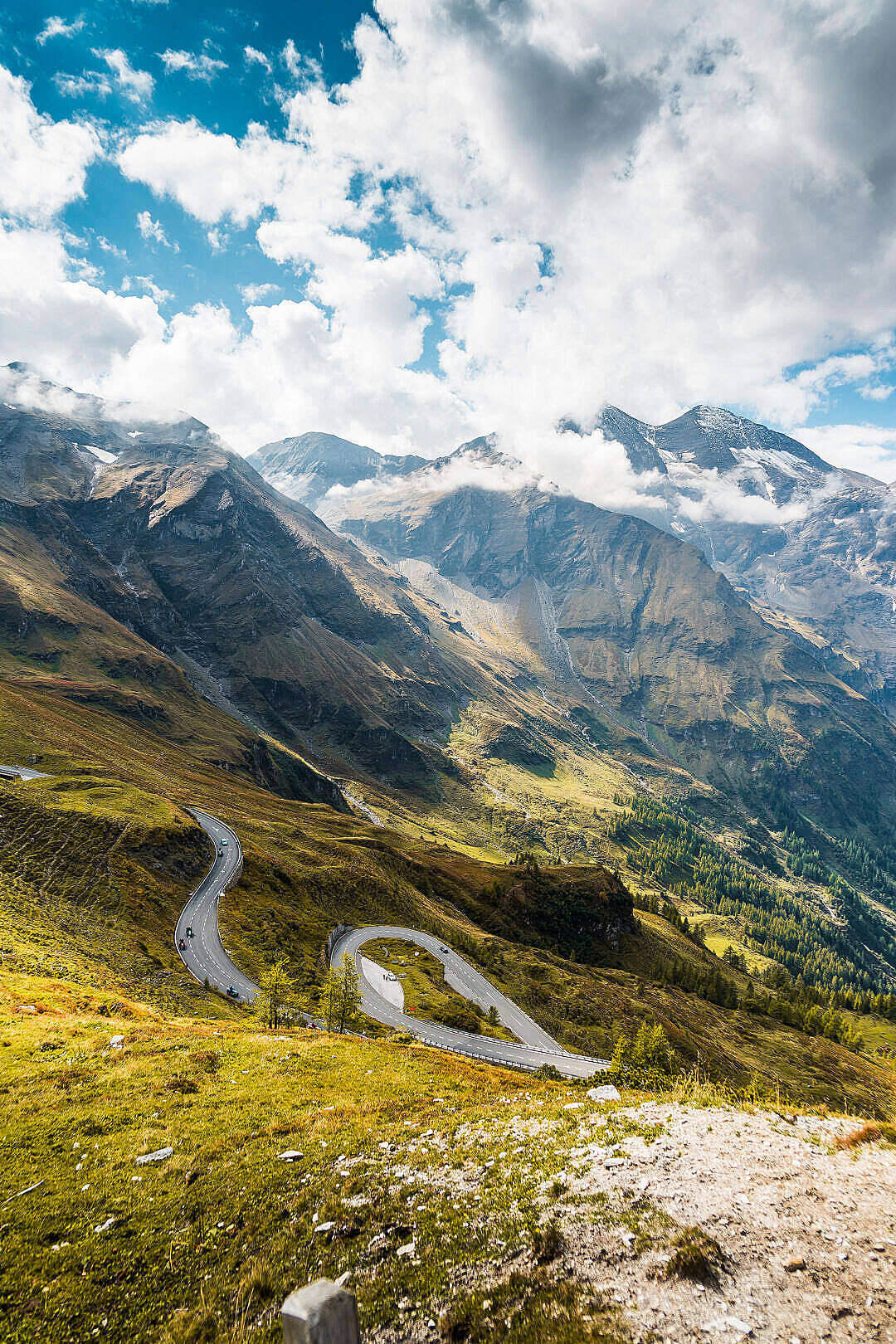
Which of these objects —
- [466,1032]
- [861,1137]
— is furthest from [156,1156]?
[466,1032]

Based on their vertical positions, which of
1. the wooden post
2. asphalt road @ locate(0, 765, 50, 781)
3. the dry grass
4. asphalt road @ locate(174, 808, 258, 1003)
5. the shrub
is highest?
the wooden post

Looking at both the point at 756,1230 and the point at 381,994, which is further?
the point at 381,994

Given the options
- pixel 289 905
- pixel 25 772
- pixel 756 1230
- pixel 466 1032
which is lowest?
pixel 466 1032

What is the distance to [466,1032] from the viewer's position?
7431 centimetres

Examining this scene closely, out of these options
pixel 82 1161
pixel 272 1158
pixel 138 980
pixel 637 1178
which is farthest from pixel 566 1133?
pixel 138 980

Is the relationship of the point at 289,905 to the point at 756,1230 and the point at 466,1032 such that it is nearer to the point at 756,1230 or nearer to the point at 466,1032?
the point at 466,1032

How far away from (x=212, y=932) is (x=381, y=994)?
2659 centimetres

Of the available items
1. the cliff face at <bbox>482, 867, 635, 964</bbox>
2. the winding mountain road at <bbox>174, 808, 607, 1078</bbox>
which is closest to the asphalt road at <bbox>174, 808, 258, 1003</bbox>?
the winding mountain road at <bbox>174, 808, 607, 1078</bbox>

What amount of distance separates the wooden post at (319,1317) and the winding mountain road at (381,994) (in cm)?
6898

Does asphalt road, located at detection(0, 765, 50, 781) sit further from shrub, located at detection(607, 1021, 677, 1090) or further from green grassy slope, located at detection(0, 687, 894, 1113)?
shrub, located at detection(607, 1021, 677, 1090)

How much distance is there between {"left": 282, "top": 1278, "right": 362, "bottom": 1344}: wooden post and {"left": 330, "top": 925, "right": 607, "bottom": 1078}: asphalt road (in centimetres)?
7098

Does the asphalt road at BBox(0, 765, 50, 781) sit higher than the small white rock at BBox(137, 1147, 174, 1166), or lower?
lower

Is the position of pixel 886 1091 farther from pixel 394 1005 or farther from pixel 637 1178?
pixel 637 1178

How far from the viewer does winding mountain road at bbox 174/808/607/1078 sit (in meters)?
68.0
